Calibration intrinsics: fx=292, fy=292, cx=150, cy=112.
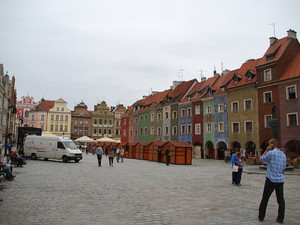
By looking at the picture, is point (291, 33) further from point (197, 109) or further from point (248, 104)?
point (197, 109)

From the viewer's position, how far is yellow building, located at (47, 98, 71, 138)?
79.9 m

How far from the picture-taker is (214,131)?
4134 cm

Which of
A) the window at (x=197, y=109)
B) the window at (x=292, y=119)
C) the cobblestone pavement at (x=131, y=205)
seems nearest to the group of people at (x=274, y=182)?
the cobblestone pavement at (x=131, y=205)

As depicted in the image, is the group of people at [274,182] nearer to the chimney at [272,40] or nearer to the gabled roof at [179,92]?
the chimney at [272,40]

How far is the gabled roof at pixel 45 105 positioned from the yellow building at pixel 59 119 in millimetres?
1973

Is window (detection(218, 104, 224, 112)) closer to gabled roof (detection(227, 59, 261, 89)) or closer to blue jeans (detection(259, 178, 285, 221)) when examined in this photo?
gabled roof (detection(227, 59, 261, 89))

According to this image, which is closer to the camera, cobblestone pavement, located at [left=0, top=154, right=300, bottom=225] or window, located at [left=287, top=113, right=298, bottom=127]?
cobblestone pavement, located at [left=0, top=154, right=300, bottom=225]

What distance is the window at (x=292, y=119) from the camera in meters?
30.7

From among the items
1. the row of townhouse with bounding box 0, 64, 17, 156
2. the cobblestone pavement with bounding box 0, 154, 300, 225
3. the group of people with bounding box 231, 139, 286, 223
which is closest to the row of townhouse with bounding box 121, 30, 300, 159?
the cobblestone pavement with bounding box 0, 154, 300, 225

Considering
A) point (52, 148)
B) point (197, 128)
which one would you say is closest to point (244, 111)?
point (197, 128)

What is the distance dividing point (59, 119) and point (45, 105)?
611 cm

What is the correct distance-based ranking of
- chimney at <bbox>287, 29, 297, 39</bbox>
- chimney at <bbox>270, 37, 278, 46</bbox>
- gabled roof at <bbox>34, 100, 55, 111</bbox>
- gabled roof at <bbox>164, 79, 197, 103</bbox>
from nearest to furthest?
chimney at <bbox>287, 29, 297, 39</bbox>, chimney at <bbox>270, 37, 278, 46</bbox>, gabled roof at <bbox>164, 79, 197, 103</bbox>, gabled roof at <bbox>34, 100, 55, 111</bbox>

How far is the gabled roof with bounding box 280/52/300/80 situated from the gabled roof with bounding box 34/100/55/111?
64.6 meters

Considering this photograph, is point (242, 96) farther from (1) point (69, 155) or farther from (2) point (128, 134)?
(2) point (128, 134)
